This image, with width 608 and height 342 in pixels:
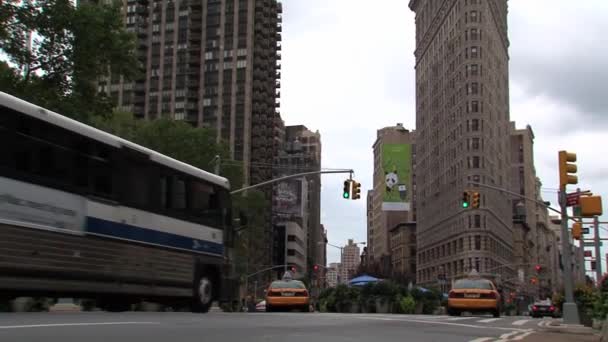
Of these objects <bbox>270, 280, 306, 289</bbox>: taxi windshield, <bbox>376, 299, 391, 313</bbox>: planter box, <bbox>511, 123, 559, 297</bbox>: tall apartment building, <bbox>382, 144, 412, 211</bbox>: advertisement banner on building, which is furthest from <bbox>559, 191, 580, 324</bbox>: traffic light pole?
<bbox>511, 123, 559, 297</bbox>: tall apartment building

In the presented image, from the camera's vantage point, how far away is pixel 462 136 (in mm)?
119125

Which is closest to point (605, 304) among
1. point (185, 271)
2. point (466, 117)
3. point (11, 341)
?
point (185, 271)

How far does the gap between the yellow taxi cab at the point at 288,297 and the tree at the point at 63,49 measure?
9.86 m

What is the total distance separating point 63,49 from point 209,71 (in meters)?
104

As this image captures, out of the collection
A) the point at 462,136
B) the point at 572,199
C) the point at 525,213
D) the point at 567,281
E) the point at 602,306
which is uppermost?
the point at 462,136

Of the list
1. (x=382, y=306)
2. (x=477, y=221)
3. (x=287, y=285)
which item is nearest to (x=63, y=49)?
(x=287, y=285)

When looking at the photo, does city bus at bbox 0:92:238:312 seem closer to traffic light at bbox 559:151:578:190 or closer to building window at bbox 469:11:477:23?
traffic light at bbox 559:151:578:190

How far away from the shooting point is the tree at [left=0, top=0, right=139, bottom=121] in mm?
26906

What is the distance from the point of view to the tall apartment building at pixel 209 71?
419ft

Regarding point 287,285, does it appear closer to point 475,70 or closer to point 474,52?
point 475,70

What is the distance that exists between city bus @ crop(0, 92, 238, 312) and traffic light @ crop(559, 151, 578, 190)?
32.3 feet

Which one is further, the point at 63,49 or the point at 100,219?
the point at 63,49

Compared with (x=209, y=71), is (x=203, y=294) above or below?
below

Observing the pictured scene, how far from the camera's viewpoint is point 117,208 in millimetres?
15539
